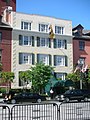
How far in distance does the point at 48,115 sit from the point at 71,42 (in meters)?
39.0

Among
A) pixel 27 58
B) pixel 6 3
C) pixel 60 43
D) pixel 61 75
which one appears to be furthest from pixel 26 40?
pixel 6 3

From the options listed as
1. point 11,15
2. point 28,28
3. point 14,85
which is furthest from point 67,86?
point 11,15

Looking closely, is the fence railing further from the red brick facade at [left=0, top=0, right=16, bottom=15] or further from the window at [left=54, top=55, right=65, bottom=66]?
the red brick facade at [left=0, top=0, right=16, bottom=15]

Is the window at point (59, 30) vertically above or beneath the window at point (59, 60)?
above

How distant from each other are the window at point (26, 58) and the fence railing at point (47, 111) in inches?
1301

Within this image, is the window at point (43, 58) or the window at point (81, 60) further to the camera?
the window at point (81, 60)

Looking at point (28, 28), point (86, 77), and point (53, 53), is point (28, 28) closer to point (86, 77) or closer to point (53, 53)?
point (53, 53)

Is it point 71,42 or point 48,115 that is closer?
point 48,115

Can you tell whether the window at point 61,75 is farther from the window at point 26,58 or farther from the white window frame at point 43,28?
the white window frame at point 43,28

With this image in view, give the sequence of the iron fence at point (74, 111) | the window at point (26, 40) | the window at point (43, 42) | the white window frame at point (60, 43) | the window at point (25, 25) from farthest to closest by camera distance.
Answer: the white window frame at point (60, 43)
the window at point (43, 42)
the window at point (25, 25)
the window at point (26, 40)
the iron fence at point (74, 111)

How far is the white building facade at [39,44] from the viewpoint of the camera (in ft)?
151

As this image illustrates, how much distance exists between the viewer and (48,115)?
1289 centimetres

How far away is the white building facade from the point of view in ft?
151

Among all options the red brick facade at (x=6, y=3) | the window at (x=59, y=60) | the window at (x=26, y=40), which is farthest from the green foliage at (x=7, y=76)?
the red brick facade at (x=6, y=3)
